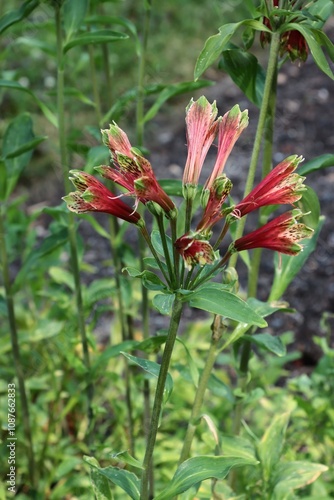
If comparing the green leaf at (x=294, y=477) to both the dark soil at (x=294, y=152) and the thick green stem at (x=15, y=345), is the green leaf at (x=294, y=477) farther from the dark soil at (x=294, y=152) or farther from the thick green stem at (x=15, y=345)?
the dark soil at (x=294, y=152)

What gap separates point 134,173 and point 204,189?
0.32 feet

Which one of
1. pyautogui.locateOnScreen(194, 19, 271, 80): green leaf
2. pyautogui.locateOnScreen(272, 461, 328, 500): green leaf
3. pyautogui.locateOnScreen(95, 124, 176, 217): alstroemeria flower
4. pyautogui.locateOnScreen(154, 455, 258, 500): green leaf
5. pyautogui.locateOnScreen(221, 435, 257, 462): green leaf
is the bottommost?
pyautogui.locateOnScreen(272, 461, 328, 500): green leaf

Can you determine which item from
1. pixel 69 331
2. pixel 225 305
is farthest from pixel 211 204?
pixel 69 331

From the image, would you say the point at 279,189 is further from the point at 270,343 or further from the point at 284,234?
the point at 270,343

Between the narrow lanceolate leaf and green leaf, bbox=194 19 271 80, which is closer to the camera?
green leaf, bbox=194 19 271 80

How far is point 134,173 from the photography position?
91 centimetres

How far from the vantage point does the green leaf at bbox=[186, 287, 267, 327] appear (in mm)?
886

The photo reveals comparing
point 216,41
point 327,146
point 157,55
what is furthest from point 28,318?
point 157,55

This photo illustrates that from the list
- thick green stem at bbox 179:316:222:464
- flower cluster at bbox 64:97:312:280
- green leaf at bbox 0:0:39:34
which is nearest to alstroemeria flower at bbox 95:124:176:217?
flower cluster at bbox 64:97:312:280

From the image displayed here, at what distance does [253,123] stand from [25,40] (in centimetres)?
238

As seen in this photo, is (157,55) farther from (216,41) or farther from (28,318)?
(216,41)

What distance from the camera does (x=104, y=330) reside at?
2.77 meters

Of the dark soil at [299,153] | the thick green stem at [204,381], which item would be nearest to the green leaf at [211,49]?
the thick green stem at [204,381]

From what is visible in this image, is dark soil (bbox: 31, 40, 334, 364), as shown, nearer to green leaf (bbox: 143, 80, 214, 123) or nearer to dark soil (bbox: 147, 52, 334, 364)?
dark soil (bbox: 147, 52, 334, 364)
